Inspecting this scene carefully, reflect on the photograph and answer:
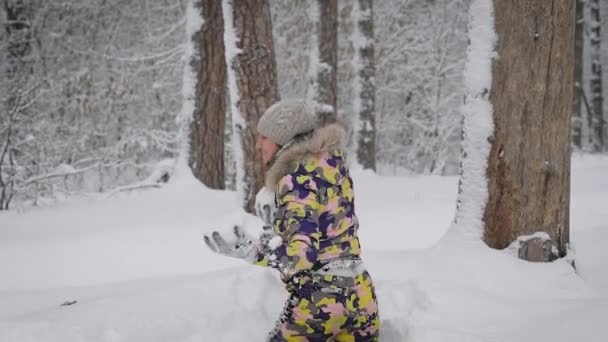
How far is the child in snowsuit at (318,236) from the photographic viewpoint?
2.29 m

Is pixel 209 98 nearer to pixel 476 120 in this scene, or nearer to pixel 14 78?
pixel 14 78

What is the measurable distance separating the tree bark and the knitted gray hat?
697 cm

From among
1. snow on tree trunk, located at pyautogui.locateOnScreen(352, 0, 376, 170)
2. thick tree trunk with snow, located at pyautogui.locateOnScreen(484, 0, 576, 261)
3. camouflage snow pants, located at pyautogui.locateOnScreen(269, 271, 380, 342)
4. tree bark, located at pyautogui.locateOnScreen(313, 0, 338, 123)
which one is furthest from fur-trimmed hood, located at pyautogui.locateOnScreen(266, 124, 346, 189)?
snow on tree trunk, located at pyautogui.locateOnScreen(352, 0, 376, 170)

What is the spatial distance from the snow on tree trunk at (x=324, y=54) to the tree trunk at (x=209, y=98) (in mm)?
2353

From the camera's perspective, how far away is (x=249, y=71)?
5129 millimetres

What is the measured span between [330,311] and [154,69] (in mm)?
12641

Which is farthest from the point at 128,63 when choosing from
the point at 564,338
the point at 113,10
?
the point at 564,338

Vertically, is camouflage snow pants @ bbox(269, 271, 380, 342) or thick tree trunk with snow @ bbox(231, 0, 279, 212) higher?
thick tree trunk with snow @ bbox(231, 0, 279, 212)

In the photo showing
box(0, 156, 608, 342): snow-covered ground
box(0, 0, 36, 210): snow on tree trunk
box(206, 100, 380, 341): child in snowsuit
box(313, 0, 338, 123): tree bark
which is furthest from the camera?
box(313, 0, 338, 123): tree bark

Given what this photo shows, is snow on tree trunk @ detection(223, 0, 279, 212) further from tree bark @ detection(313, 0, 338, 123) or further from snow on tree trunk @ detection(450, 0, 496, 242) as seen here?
tree bark @ detection(313, 0, 338, 123)

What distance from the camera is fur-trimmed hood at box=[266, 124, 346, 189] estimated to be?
2.32 metres

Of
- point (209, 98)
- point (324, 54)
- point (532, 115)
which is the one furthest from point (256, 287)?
point (324, 54)

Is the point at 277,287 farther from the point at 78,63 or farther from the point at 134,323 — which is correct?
the point at 78,63

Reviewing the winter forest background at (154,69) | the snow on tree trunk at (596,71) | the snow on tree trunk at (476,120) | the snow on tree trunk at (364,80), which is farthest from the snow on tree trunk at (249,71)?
the snow on tree trunk at (596,71)
